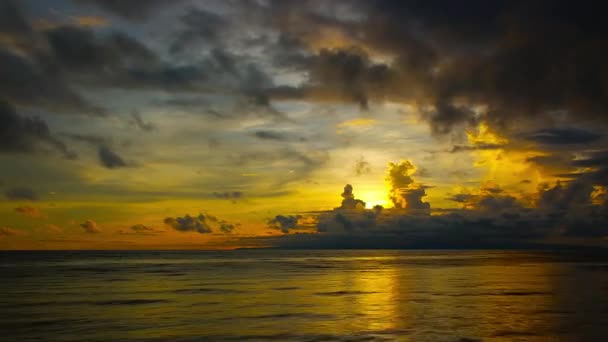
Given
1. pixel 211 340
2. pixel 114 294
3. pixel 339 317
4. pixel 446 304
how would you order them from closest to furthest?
1. pixel 211 340
2. pixel 339 317
3. pixel 446 304
4. pixel 114 294

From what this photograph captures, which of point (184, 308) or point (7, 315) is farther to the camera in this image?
point (184, 308)

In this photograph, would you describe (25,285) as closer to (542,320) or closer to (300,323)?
(300,323)

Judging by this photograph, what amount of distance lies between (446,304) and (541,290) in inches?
742

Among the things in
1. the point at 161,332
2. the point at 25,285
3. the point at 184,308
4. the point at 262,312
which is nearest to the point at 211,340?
the point at 161,332

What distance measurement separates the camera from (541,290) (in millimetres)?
62000

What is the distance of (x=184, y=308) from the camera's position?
46969mm

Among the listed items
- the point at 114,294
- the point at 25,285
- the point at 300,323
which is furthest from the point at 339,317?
the point at 25,285

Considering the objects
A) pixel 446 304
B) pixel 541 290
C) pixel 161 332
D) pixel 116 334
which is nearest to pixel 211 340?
pixel 161 332

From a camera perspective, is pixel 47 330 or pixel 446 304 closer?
pixel 47 330

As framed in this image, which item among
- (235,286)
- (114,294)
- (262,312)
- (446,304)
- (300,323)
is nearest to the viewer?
(300,323)

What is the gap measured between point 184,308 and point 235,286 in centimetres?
2402

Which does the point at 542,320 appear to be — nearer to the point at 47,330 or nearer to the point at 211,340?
the point at 211,340

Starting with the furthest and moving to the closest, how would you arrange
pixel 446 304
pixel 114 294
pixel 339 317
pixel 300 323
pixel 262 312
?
1. pixel 114 294
2. pixel 446 304
3. pixel 262 312
4. pixel 339 317
5. pixel 300 323

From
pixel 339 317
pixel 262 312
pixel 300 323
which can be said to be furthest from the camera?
pixel 262 312
